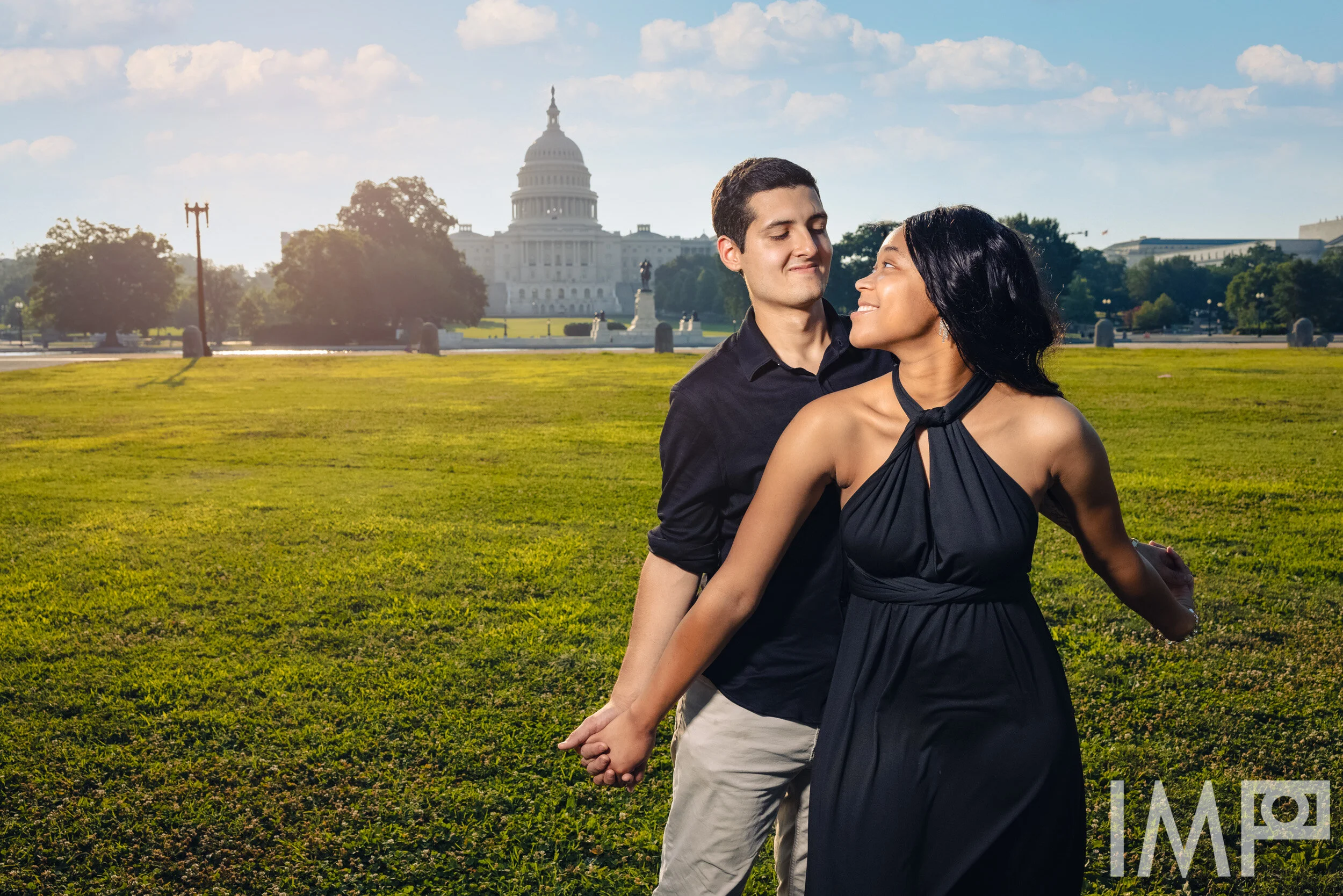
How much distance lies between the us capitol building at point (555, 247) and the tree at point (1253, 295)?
225 ft

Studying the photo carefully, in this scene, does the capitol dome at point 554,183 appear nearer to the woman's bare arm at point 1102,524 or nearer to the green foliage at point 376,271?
the green foliage at point 376,271

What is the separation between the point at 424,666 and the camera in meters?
5.11

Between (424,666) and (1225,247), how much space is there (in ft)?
487

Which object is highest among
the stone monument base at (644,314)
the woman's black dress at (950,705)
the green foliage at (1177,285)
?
the green foliage at (1177,285)

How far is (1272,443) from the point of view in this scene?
1144cm

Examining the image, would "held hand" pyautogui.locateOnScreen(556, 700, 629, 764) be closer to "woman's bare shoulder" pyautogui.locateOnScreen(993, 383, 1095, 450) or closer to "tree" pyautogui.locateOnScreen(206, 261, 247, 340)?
"woman's bare shoulder" pyautogui.locateOnScreen(993, 383, 1095, 450)

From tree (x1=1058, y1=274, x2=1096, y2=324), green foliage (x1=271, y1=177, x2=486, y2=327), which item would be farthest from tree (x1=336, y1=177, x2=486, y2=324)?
tree (x1=1058, y1=274, x2=1096, y2=324)

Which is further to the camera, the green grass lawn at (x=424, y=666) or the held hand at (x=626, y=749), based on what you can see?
the green grass lawn at (x=424, y=666)

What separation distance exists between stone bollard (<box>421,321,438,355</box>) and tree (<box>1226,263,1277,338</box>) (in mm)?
50772

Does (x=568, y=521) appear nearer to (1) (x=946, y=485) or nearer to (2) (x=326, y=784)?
(2) (x=326, y=784)

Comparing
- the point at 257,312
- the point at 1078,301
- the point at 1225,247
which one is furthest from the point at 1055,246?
the point at 1225,247

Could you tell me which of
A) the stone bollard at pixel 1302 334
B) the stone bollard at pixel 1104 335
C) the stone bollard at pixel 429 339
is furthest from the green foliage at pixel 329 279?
the stone bollard at pixel 1302 334

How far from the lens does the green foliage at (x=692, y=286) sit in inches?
3841

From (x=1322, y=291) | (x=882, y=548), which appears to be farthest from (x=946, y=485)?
(x=1322, y=291)
